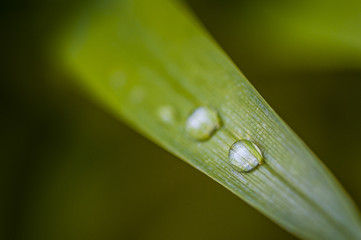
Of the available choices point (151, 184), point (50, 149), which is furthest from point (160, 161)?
point (50, 149)

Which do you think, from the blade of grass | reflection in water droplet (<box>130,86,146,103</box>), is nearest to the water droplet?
the blade of grass

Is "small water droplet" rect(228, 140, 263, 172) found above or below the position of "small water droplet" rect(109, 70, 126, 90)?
below

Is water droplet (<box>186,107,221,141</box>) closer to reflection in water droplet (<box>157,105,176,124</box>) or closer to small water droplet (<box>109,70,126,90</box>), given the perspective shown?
reflection in water droplet (<box>157,105,176,124</box>)

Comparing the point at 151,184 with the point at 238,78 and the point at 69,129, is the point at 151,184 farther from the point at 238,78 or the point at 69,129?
the point at 238,78

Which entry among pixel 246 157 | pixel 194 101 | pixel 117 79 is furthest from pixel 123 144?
pixel 246 157

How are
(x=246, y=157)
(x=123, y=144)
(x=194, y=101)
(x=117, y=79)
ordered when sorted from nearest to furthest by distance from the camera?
(x=246, y=157), (x=194, y=101), (x=117, y=79), (x=123, y=144)

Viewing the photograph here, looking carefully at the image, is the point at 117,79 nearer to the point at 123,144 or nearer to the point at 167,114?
the point at 167,114
